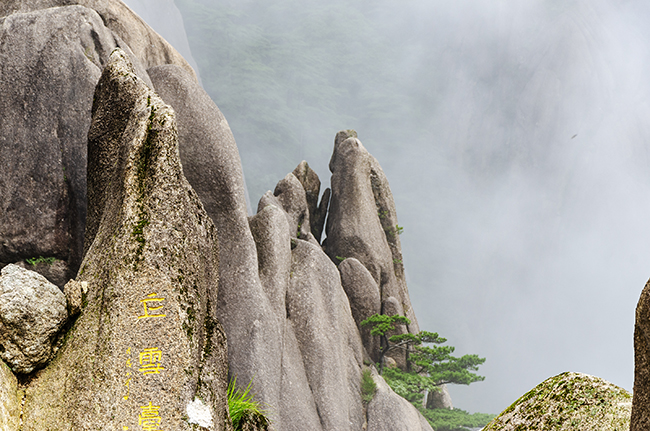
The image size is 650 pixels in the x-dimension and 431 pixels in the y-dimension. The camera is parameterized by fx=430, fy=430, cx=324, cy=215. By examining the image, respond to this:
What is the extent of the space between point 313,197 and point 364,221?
2.62 meters

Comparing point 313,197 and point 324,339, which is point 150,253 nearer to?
point 324,339

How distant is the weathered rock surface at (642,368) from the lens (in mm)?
1695

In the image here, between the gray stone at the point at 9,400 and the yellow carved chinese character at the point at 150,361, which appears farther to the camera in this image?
the yellow carved chinese character at the point at 150,361

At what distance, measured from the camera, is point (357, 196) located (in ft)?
60.0

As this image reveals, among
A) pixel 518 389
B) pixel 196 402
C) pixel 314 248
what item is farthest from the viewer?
pixel 518 389

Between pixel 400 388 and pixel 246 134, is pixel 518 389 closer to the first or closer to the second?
pixel 246 134

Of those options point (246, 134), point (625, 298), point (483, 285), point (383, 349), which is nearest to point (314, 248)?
point (383, 349)

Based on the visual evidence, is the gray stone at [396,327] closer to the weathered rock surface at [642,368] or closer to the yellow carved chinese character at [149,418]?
the yellow carved chinese character at [149,418]

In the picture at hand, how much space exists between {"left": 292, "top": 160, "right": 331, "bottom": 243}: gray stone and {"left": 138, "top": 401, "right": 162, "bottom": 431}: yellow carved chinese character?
14862mm

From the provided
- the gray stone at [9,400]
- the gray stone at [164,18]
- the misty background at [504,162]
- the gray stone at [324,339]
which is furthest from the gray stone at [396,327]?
the misty background at [504,162]

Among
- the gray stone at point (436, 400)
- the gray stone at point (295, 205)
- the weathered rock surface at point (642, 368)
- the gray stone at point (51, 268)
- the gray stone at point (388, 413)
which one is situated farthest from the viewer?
the gray stone at point (436, 400)

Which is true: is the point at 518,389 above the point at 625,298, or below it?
below

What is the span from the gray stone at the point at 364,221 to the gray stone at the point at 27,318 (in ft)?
45.7

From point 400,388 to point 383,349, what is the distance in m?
1.42
